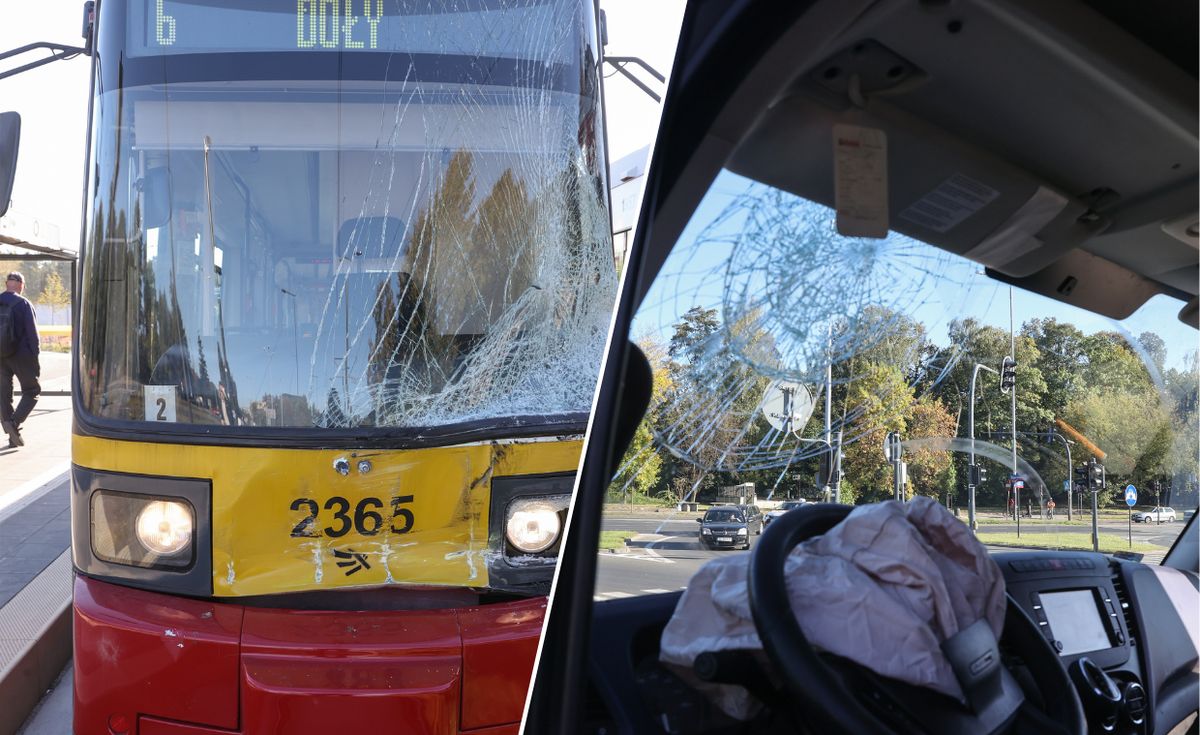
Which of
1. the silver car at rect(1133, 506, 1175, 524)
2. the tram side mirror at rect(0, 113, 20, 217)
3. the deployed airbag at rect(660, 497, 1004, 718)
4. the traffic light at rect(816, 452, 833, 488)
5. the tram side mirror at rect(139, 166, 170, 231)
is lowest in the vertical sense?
the deployed airbag at rect(660, 497, 1004, 718)

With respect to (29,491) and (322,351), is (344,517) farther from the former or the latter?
(29,491)

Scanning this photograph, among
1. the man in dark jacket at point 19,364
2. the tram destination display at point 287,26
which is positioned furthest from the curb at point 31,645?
the man in dark jacket at point 19,364

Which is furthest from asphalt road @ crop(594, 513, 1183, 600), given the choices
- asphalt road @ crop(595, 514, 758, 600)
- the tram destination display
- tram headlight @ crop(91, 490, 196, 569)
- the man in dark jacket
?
the man in dark jacket

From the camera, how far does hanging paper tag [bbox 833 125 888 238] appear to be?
1.12 meters

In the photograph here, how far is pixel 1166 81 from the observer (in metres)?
1.12

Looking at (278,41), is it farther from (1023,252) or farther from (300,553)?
(1023,252)

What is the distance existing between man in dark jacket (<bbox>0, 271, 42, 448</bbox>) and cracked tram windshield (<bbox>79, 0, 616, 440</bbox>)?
7265 mm

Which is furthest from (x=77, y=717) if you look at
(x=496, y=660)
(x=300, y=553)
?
(x=496, y=660)

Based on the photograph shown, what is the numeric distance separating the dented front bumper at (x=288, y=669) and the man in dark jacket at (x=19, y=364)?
7599mm

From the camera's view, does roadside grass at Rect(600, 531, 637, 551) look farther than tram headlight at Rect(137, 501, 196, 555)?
No

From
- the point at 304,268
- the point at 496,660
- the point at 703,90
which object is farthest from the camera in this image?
the point at 304,268

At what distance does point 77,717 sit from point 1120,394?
2.83m

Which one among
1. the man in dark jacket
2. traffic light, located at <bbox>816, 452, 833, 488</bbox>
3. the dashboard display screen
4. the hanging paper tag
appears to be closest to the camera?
the hanging paper tag

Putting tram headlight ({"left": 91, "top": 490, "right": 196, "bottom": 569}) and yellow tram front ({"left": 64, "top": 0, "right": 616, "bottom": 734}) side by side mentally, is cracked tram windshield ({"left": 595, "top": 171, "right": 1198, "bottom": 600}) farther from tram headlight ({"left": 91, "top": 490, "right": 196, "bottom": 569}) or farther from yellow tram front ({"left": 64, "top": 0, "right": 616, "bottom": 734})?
tram headlight ({"left": 91, "top": 490, "right": 196, "bottom": 569})
